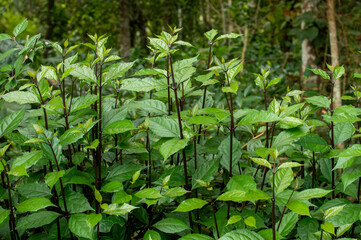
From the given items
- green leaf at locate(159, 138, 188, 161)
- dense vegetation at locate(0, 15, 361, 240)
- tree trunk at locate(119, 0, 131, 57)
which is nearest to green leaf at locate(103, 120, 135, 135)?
dense vegetation at locate(0, 15, 361, 240)

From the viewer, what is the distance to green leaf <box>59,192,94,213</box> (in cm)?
95

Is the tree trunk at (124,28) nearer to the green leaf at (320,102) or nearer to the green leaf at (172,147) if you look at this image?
the green leaf at (320,102)

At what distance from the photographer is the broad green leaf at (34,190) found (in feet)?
3.25

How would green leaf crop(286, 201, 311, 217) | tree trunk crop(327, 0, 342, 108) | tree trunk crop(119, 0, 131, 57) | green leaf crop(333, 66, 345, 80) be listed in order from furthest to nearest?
tree trunk crop(119, 0, 131, 57)
tree trunk crop(327, 0, 342, 108)
green leaf crop(333, 66, 345, 80)
green leaf crop(286, 201, 311, 217)

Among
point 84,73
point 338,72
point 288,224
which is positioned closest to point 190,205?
point 288,224

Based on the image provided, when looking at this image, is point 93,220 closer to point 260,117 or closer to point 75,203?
point 75,203

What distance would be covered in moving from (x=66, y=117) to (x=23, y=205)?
267mm

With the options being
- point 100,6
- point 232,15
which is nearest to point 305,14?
point 232,15

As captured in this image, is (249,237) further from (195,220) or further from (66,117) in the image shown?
(66,117)

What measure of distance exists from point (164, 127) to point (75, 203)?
12.8 inches

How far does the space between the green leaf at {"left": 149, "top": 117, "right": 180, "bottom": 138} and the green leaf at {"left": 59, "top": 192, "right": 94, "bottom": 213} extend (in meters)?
0.27

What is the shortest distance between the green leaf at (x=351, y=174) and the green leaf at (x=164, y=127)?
46cm

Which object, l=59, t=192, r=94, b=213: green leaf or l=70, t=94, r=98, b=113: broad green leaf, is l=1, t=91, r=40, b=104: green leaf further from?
l=59, t=192, r=94, b=213: green leaf

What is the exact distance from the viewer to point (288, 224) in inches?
35.8
